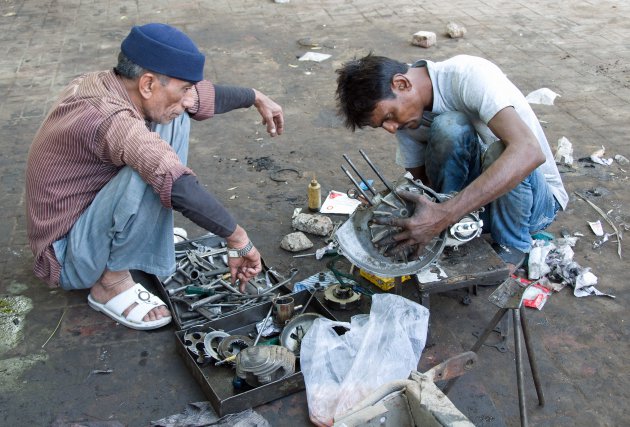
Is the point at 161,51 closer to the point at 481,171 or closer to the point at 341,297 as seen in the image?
the point at 341,297

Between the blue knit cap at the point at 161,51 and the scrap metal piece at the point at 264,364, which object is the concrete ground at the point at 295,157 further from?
Answer: the blue knit cap at the point at 161,51

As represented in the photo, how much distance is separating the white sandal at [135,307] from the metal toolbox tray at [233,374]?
0.23 metres

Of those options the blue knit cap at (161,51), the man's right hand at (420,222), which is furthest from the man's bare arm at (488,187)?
the blue knit cap at (161,51)

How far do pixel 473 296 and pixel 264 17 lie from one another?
561 centimetres

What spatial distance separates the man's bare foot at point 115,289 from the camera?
3146 mm

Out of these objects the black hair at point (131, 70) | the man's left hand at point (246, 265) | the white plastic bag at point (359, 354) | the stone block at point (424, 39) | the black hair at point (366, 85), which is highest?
the black hair at point (131, 70)

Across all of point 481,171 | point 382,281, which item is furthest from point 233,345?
point 481,171

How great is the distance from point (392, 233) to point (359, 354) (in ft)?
1.91

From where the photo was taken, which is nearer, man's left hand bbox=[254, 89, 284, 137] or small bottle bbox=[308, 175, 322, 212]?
man's left hand bbox=[254, 89, 284, 137]

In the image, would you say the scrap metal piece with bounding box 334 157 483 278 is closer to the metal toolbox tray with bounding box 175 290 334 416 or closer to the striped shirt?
the metal toolbox tray with bounding box 175 290 334 416

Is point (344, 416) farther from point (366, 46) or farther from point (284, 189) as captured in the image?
point (366, 46)

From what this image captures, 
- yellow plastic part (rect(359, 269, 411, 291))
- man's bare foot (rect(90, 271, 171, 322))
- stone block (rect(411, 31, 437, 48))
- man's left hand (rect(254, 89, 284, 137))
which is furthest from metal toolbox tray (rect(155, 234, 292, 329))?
stone block (rect(411, 31, 437, 48))

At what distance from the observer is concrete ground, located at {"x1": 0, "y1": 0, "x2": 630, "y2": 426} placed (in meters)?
2.78

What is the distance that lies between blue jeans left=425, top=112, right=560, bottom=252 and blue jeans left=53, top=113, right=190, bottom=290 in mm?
1404
